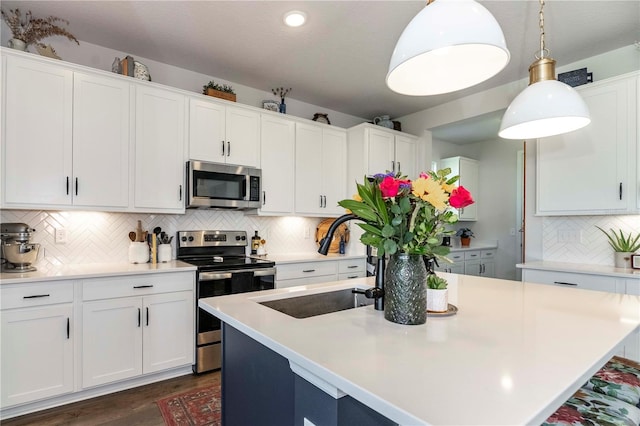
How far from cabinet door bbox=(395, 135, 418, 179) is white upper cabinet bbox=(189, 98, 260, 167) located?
1862 millimetres

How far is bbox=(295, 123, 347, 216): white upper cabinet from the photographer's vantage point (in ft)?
12.5

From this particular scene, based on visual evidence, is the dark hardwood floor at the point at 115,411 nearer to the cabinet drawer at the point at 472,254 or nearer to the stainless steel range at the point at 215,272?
the stainless steel range at the point at 215,272

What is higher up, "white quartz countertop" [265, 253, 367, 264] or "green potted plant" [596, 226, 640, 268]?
"green potted plant" [596, 226, 640, 268]

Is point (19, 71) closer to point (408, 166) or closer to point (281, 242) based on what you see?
point (281, 242)

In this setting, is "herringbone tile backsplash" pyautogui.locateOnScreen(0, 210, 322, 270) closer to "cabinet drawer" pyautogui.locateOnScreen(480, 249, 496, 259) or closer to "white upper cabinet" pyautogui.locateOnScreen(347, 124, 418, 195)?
"white upper cabinet" pyautogui.locateOnScreen(347, 124, 418, 195)

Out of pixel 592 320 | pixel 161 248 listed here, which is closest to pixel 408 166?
pixel 161 248

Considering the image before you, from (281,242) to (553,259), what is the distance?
2.82 meters

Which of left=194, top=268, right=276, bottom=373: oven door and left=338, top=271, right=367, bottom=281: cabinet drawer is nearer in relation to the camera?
left=194, top=268, right=276, bottom=373: oven door

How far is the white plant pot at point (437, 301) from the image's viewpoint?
4.23 feet

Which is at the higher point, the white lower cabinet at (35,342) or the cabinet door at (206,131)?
the cabinet door at (206,131)

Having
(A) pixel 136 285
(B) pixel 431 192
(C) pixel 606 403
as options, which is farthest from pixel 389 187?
(A) pixel 136 285

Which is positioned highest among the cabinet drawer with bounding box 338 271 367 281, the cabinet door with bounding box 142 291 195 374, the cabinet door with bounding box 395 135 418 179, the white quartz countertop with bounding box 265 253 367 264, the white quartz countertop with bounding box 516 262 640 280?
the cabinet door with bounding box 395 135 418 179

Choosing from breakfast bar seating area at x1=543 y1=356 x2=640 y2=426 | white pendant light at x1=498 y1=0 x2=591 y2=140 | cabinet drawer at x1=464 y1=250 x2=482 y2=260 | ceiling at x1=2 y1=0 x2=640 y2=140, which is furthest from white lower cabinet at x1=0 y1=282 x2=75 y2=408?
cabinet drawer at x1=464 y1=250 x2=482 y2=260

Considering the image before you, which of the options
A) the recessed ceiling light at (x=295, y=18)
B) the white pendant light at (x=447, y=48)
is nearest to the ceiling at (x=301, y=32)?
the recessed ceiling light at (x=295, y=18)
